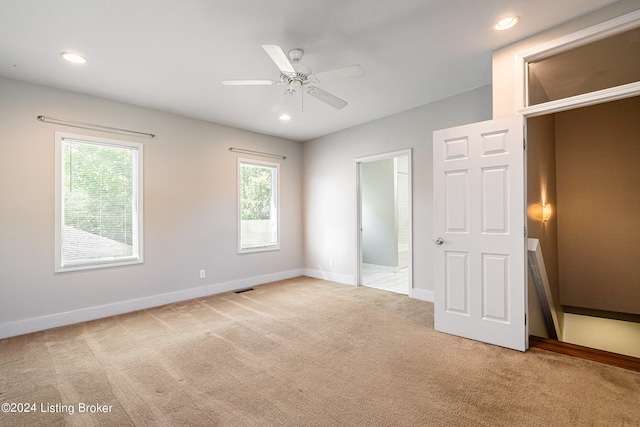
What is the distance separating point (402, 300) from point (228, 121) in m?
3.98

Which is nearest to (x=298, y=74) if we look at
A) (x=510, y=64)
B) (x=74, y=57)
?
(x=510, y=64)

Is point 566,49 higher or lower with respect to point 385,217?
higher

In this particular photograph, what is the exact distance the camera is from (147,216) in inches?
163

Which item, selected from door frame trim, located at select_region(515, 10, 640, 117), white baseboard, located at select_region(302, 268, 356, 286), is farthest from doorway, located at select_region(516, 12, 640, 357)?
white baseboard, located at select_region(302, 268, 356, 286)

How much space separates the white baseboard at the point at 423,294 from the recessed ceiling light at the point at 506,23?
3.20 meters

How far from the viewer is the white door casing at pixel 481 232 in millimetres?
2650

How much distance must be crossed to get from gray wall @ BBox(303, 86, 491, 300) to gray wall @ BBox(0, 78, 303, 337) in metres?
0.39

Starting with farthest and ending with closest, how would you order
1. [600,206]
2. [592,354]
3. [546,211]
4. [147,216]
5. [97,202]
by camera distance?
1. [600,206]
2. [147,216]
3. [546,211]
4. [97,202]
5. [592,354]

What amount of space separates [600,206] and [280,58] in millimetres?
5254

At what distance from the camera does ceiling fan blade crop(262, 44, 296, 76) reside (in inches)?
82.5

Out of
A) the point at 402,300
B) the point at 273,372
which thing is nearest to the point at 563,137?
the point at 402,300

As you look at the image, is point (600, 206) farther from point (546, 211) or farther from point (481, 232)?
point (481, 232)

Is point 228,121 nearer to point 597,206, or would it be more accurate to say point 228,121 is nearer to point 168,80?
point 168,80

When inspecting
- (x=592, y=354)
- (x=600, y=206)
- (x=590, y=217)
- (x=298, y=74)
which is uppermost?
(x=298, y=74)
